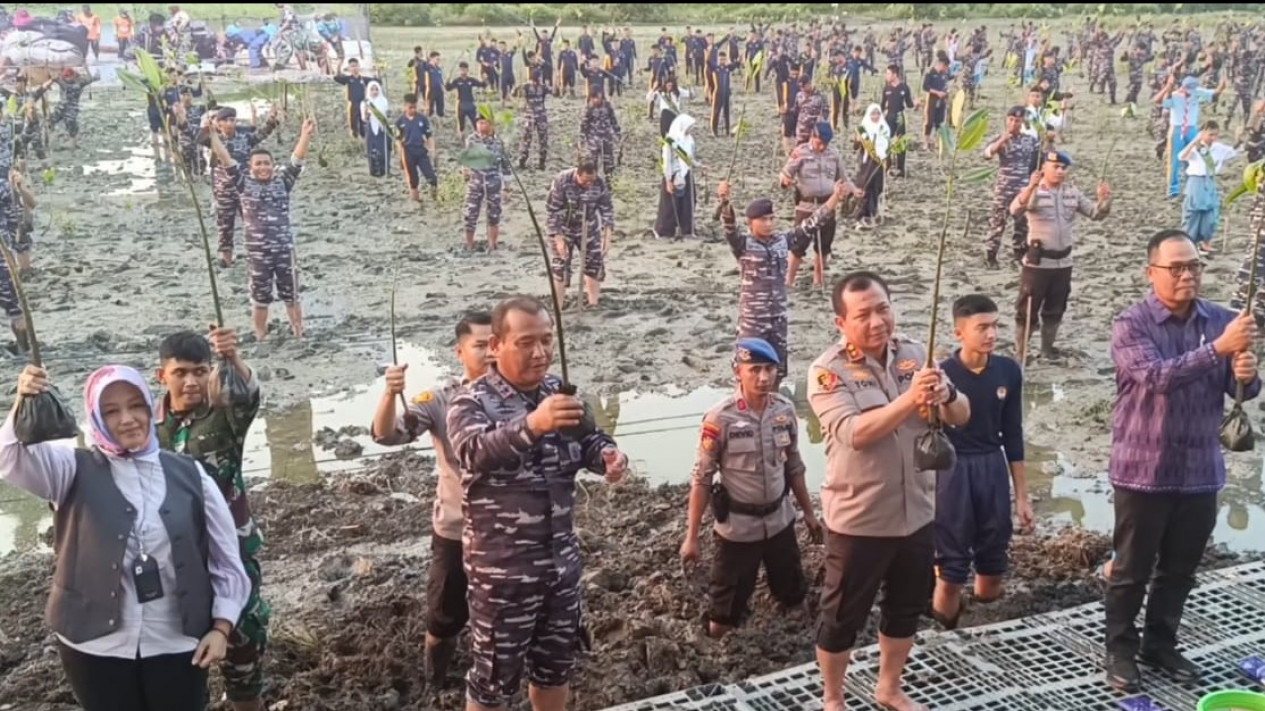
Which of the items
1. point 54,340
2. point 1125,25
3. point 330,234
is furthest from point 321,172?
point 1125,25

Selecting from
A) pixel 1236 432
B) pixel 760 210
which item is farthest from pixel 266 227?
pixel 1236 432

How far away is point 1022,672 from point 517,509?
217cm

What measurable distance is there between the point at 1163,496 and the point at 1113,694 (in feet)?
2.48

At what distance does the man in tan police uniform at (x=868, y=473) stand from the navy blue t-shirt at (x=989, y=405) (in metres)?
0.98

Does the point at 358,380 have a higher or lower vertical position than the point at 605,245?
lower

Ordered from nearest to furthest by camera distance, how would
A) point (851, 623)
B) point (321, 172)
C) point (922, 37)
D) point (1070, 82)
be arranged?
1. point (851, 623)
2. point (321, 172)
3. point (1070, 82)
4. point (922, 37)

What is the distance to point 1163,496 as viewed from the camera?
402 centimetres

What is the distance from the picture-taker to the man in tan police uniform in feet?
11.9

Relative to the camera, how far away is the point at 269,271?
9.30 metres

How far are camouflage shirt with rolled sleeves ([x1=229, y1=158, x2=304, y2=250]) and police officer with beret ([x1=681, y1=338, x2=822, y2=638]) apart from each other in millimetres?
5788

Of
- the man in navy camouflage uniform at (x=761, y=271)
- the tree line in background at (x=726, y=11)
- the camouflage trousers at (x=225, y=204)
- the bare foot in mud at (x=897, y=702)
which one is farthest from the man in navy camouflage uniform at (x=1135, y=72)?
the bare foot in mud at (x=897, y=702)

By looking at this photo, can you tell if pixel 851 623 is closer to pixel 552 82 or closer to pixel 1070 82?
pixel 552 82

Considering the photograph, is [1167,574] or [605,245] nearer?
[1167,574]

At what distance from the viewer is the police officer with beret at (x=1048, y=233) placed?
827 centimetres
